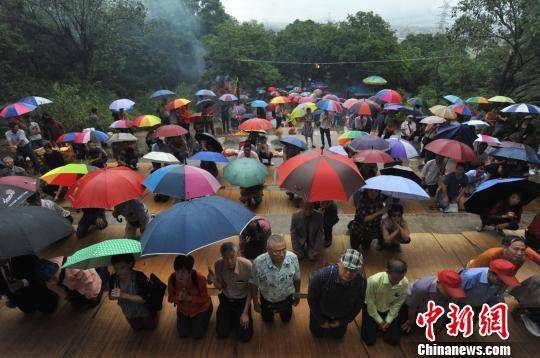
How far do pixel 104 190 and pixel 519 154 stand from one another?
27.1 feet

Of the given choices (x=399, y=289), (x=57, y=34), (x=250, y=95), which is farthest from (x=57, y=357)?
(x=250, y=95)

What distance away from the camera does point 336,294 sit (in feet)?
12.2

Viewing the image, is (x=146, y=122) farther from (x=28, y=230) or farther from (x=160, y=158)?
(x=28, y=230)

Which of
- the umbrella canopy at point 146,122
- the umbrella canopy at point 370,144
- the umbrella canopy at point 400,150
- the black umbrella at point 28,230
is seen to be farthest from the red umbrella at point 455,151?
the umbrella canopy at point 146,122

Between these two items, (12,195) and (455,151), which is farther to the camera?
(455,151)

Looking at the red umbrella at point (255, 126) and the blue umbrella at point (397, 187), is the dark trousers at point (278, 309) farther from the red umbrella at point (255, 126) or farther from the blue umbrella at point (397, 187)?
the red umbrella at point (255, 126)

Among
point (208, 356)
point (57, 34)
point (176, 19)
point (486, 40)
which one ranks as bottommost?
point (208, 356)

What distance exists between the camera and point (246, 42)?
2778cm

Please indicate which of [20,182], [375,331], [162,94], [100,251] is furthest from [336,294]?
[162,94]

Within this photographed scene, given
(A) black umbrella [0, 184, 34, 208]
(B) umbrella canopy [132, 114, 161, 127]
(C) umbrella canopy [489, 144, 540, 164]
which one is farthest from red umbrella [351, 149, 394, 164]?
(B) umbrella canopy [132, 114, 161, 127]

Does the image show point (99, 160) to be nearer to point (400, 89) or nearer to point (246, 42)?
point (246, 42)

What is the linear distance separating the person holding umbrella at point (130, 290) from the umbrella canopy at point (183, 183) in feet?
5.17

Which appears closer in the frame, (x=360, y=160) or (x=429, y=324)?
(x=429, y=324)

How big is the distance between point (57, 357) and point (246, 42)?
2736 centimetres
